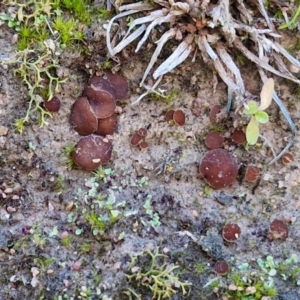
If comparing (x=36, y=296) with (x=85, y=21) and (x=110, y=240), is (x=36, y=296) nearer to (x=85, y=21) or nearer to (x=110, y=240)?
(x=110, y=240)

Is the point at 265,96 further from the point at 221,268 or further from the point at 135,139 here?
the point at 221,268

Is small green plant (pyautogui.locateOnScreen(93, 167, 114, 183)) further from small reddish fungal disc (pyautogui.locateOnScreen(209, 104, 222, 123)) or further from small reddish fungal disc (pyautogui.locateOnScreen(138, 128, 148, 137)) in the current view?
small reddish fungal disc (pyautogui.locateOnScreen(209, 104, 222, 123))

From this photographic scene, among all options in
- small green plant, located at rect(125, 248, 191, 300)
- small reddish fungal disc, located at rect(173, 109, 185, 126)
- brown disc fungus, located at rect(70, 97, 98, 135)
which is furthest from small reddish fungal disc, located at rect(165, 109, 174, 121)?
small green plant, located at rect(125, 248, 191, 300)

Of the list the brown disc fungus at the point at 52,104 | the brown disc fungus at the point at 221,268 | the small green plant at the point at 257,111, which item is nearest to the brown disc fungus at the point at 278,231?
the brown disc fungus at the point at 221,268

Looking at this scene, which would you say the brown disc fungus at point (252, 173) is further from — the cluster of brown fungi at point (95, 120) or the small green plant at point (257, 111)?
the cluster of brown fungi at point (95, 120)

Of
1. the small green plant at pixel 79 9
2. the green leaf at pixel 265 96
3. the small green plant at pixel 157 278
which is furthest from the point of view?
the small green plant at pixel 79 9

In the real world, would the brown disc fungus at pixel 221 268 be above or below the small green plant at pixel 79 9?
below

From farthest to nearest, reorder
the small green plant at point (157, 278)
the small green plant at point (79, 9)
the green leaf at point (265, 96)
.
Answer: the small green plant at point (79, 9), the green leaf at point (265, 96), the small green plant at point (157, 278)
